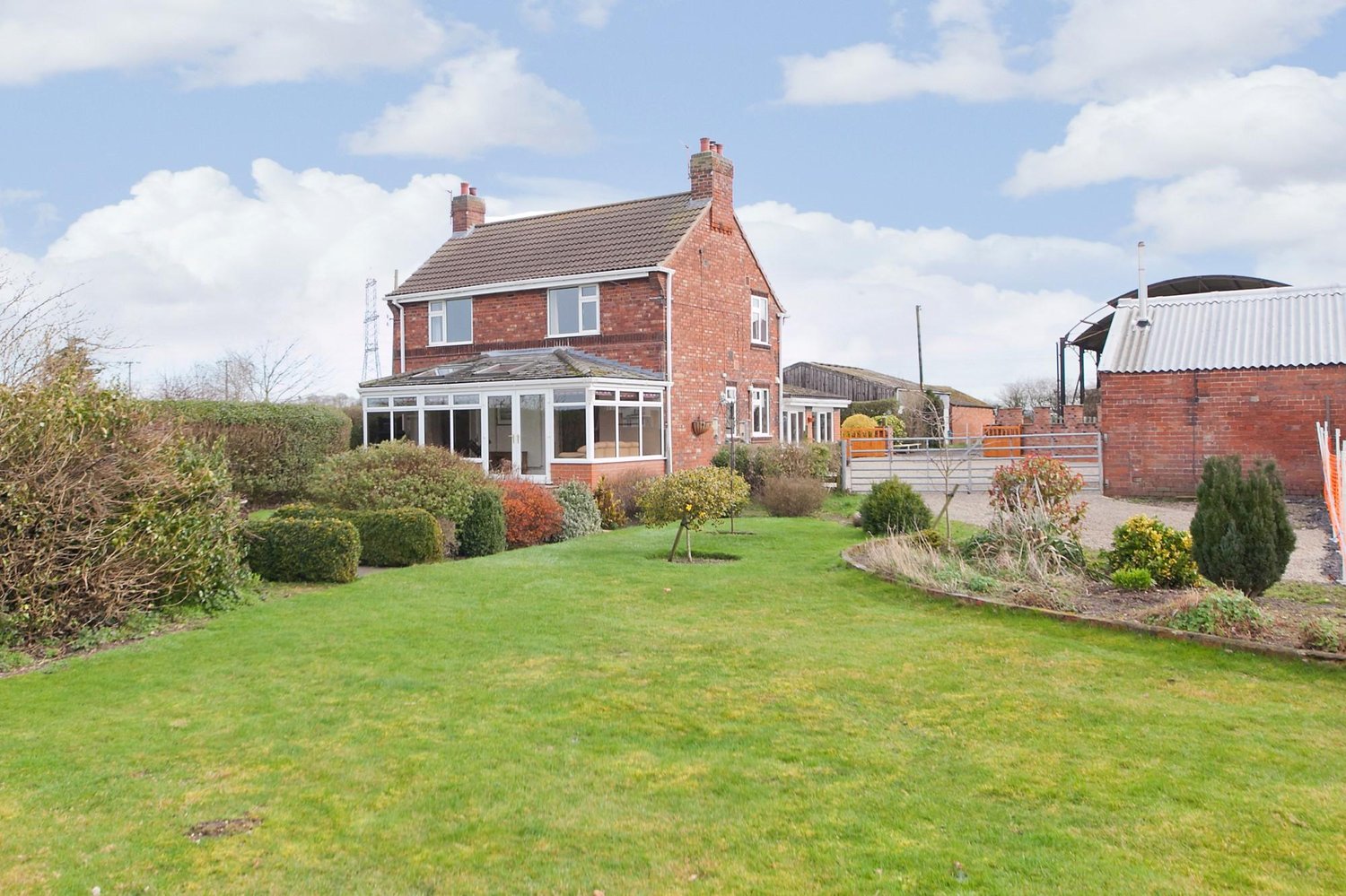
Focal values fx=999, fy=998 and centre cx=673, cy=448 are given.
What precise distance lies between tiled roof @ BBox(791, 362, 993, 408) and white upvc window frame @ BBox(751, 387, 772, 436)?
23774 mm

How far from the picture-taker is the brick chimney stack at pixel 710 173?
28.8m

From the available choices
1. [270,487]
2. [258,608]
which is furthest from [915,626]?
[270,487]

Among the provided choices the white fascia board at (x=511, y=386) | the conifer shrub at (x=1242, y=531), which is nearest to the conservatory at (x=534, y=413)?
the white fascia board at (x=511, y=386)

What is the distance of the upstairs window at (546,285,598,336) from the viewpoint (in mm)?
27844

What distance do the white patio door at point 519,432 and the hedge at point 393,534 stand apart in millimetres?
8430

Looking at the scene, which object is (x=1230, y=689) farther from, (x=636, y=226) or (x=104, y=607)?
(x=636, y=226)

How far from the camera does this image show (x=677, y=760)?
6.00m

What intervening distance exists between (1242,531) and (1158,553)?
0.89 m

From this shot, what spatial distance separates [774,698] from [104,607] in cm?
671

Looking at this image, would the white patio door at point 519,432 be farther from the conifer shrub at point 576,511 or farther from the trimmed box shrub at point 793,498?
the trimmed box shrub at point 793,498

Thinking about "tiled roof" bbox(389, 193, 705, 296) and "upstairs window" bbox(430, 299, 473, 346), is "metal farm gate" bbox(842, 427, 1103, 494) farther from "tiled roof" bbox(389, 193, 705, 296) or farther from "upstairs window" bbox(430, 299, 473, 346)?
"upstairs window" bbox(430, 299, 473, 346)

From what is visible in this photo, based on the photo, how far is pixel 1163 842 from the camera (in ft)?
15.7

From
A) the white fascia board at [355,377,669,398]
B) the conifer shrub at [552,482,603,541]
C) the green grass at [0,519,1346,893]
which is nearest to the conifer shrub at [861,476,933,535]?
the conifer shrub at [552,482,603,541]

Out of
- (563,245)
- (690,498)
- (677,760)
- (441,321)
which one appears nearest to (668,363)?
(563,245)
